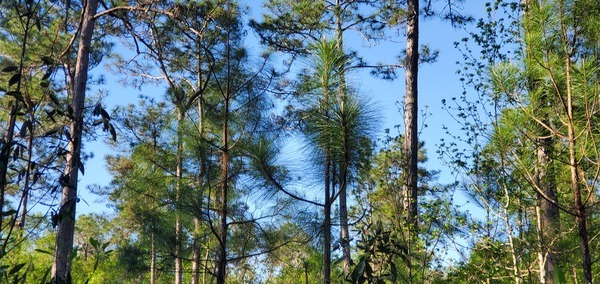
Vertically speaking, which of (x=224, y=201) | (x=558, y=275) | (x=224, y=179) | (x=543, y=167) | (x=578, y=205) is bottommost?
(x=558, y=275)

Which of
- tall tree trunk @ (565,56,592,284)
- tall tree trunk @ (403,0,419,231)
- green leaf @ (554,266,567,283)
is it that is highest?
tall tree trunk @ (403,0,419,231)

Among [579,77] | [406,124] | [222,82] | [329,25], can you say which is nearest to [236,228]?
[222,82]

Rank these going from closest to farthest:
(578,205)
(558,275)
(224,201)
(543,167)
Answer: (558,275)
(578,205)
(224,201)
(543,167)

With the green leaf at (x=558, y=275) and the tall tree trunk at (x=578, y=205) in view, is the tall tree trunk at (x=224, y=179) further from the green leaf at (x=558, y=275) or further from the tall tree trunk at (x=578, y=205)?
the green leaf at (x=558, y=275)

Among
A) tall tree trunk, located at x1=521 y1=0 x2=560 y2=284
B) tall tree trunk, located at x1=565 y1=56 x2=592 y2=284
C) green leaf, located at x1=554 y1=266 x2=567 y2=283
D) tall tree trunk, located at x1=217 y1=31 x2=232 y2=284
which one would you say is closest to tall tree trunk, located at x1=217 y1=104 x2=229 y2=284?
tall tree trunk, located at x1=217 y1=31 x2=232 y2=284

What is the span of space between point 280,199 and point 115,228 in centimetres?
1400

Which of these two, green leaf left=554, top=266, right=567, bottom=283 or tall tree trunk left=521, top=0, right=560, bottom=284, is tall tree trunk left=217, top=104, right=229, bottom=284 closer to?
tall tree trunk left=521, top=0, right=560, bottom=284

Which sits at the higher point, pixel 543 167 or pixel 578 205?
pixel 543 167

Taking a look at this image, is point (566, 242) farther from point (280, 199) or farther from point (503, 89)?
point (280, 199)

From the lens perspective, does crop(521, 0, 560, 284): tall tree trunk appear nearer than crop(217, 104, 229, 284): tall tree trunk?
Yes

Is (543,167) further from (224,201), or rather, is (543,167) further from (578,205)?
(224,201)

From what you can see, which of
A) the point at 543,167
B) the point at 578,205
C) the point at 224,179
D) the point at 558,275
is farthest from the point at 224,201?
the point at 558,275

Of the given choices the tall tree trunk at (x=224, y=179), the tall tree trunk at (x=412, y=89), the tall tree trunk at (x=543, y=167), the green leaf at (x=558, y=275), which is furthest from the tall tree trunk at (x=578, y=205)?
the tall tree trunk at (x=412, y=89)

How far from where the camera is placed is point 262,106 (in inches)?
238
